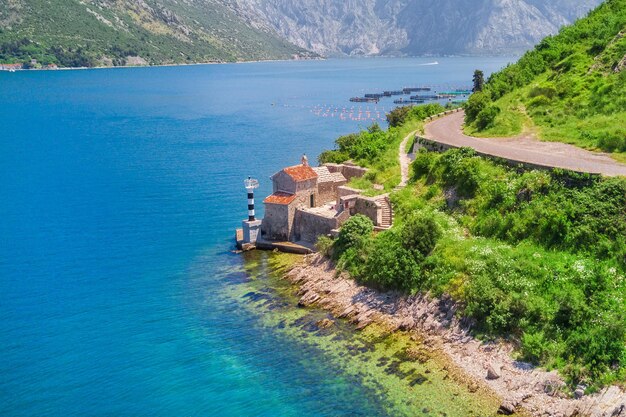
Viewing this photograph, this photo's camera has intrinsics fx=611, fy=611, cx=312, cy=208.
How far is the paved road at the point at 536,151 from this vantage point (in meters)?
36.4

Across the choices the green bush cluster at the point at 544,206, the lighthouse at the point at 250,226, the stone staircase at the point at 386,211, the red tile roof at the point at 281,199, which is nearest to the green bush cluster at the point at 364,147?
the stone staircase at the point at 386,211

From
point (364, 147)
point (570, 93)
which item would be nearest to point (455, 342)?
point (364, 147)

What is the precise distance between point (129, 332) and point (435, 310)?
1606 cm

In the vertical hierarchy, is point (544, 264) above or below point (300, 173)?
below

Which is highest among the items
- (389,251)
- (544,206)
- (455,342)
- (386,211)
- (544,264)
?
(544,206)

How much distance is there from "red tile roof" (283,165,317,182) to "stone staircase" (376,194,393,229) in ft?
18.7

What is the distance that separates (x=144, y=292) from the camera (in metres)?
37.2

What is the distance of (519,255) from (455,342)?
6.22 metres

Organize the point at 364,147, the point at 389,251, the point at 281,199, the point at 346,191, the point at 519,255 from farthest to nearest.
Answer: the point at 364,147, the point at 346,191, the point at 281,199, the point at 389,251, the point at 519,255

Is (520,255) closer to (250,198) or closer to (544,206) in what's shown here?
(544,206)

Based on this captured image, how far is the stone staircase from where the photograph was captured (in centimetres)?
4051

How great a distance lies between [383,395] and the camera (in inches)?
1021

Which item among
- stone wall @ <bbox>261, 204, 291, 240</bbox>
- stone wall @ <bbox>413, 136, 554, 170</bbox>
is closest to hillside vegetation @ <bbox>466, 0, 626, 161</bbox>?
stone wall @ <bbox>413, 136, 554, 170</bbox>

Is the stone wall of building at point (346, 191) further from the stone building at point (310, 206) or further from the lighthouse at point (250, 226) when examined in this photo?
the lighthouse at point (250, 226)
